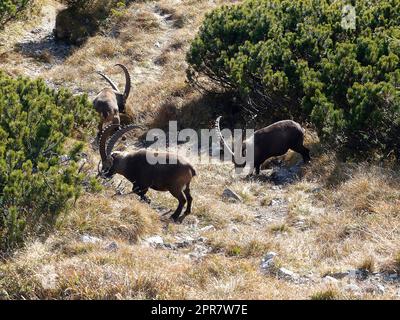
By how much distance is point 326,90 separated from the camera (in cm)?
1245

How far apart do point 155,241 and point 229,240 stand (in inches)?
42.2

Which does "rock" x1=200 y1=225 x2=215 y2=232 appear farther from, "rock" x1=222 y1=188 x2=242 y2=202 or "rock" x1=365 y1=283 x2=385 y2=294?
"rock" x1=365 y1=283 x2=385 y2=294

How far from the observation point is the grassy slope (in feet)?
20.7

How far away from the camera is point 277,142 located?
12.3 meters

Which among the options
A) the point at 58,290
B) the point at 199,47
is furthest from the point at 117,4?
the point at 58,290

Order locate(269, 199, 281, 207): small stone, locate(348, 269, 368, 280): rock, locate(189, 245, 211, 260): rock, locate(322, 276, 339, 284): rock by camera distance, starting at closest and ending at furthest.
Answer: locate(322, 276, 339, 284): rock → locate(348, 269, 368, 280): rock → locate(189, 245, 211, 260): rock → locate(269, 199, 281, 207): small stone

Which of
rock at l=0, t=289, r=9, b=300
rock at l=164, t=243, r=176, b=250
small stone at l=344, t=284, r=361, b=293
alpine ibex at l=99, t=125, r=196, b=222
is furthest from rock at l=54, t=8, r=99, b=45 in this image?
small stone at l=344, t=284, r=361, b=293

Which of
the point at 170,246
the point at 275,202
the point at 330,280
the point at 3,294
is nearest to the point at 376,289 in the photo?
the point at 330,280

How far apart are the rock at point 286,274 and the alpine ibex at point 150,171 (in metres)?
2.81

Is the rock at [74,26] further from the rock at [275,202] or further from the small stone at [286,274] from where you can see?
the small stone at [286,274]

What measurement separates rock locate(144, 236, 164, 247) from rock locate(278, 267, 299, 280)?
1938 millimetres

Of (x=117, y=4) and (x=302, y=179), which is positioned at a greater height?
(x=117, y=4)
